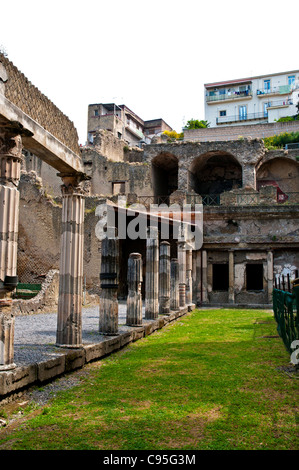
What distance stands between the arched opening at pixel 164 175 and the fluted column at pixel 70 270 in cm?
1980

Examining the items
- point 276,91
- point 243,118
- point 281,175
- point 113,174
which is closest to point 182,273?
point 113,174

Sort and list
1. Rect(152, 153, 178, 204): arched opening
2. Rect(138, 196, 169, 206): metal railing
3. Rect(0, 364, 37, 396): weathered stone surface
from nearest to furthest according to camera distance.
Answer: Rect(0, 364, 37, 396): weathered stone surface < Rect(138, 196, 169, 206): metal railing < Rect(152, 153, 178, 204): arched opening

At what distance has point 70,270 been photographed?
5762 millimetres

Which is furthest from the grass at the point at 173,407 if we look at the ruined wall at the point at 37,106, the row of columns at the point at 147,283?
the ruined wall at the point at 37,106

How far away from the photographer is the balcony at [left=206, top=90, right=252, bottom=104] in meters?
46.0

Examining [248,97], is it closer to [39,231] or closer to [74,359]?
[39,231]

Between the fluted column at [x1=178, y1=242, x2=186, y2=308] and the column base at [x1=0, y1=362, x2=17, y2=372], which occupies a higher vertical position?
the fluted column at [x1=178, y1=242, x2=186, y2=308]

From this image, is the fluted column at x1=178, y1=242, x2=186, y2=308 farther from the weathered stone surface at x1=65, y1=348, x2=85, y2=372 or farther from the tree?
the tree

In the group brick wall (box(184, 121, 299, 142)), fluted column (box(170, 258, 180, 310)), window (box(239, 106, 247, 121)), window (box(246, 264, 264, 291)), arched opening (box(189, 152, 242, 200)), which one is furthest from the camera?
window (box(239, 106, 247, 121))

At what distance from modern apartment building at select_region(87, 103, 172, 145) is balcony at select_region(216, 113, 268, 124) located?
321 inches

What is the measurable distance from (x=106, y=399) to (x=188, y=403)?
74 centimetres

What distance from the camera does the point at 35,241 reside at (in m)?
19.6

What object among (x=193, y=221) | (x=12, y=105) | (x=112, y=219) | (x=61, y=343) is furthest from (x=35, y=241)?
(x=12, y=105)

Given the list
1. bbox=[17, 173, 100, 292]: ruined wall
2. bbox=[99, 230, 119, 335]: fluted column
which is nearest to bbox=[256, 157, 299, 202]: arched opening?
bbox=[17, 173, 100, 292]: ruined wall
